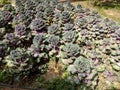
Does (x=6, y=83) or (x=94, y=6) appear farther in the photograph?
(x=94, y=6)

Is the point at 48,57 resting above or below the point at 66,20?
below

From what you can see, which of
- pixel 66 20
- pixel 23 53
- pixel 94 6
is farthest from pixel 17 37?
pixel 94 6

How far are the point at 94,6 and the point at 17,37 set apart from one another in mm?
5401

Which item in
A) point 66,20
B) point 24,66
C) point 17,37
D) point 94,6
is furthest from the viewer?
point 94,6

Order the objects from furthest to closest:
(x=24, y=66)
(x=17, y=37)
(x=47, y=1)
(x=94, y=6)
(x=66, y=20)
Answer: (x=94, y=6) < (x=47, y=1) < (x=66, y=20) < (x=17, y=37) < (x=24, y=66)

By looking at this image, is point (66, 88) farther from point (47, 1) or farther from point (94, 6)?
point (94, 6)

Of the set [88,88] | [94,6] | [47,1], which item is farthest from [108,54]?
[94,6]

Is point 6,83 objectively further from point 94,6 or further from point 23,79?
point 94,6

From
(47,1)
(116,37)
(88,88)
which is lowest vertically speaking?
(88,88)

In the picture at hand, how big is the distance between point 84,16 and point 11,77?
3.65m

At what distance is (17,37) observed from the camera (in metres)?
7.97

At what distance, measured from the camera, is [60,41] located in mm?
8109

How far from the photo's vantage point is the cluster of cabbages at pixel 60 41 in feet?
23.3

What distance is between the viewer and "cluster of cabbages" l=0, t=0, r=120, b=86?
23.3ft
